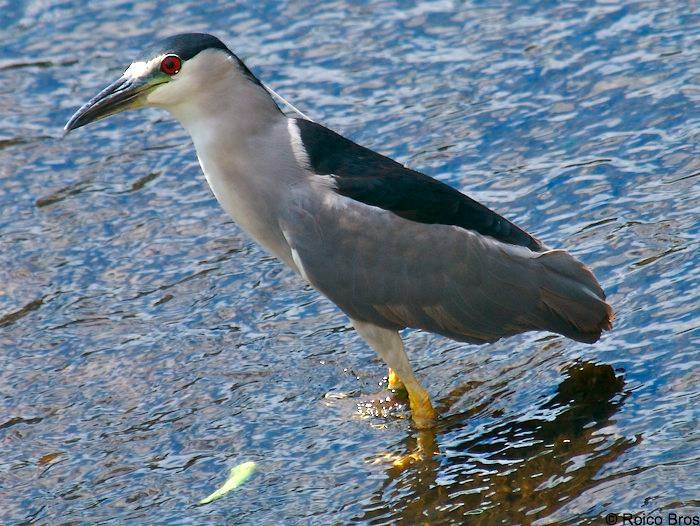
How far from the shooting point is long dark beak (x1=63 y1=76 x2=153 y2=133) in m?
5.83

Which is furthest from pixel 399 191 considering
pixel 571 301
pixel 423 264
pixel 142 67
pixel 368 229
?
pixel 142 67

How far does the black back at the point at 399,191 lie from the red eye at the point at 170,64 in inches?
28.1

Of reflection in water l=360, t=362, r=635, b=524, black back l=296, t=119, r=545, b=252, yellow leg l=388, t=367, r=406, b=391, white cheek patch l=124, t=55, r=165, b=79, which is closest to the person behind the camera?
reflection in water l=360, t=362, r=635, b=524

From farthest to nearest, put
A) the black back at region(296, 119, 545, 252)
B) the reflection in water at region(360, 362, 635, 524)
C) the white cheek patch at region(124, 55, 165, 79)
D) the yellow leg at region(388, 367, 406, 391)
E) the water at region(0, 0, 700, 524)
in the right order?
the yellow leg at region(388, 367, 406, 391)
the black back at region(296, 119, 545, 252)
the white cheek patch at region(124, 55, 165, 79)
the water at region(0, 0, 700, 524)
the reflection in water at region(360, 362, 635, 524)

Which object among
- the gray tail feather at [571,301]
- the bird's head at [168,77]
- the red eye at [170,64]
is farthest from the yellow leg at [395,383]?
the red eye at [170,64]

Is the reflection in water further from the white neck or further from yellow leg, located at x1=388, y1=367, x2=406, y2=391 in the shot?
the white neck

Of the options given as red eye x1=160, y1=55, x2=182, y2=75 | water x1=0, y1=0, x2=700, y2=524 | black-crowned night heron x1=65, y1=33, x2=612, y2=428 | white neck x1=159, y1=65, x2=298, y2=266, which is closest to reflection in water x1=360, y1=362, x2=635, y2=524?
A: water x1=0, y1=0, x2=700, y2=524

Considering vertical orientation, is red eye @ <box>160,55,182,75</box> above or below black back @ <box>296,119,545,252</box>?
above

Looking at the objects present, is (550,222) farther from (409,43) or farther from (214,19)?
(214,19)

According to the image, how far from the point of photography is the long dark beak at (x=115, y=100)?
19.1ft

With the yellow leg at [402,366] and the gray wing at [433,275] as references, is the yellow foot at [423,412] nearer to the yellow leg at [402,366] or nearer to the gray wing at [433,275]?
the yellow leg at [402,366]

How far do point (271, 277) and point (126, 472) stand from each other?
190 centimetres

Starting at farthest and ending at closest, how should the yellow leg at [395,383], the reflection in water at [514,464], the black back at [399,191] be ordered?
the yellow leg at [395,383]
the black back at [399,191]
the reflection in water at [514,464]

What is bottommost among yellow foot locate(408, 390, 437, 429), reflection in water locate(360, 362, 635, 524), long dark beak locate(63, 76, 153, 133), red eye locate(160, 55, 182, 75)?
reflection in water locate(360, 362, 635, 524)
